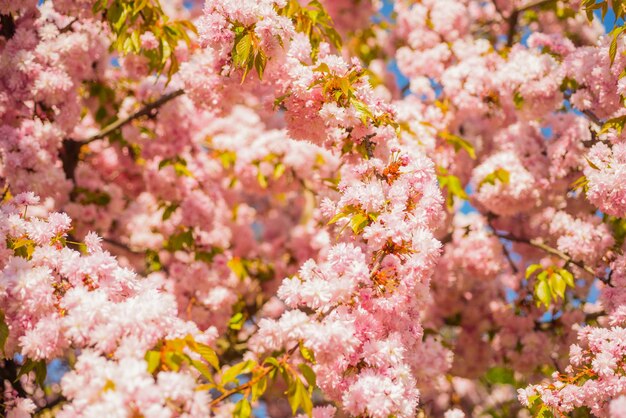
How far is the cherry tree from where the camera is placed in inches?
99.8

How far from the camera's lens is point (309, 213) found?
25.4 feet

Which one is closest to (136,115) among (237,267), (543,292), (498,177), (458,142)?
(237,267)

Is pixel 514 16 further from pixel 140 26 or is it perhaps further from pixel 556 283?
pixel 140 26

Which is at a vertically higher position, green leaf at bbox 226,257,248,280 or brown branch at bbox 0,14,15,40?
brown branch at bbox 0,14,15,40

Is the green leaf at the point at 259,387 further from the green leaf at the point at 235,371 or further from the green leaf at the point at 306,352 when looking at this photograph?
the green leaf at the point at 306,352

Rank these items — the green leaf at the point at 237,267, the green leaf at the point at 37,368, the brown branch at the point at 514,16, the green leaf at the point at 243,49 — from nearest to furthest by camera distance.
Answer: the green leaf at the point at 37,368 < the green leaf at the point at 243,49 < the brown branch at the point at 514,16 < the green leaf at the point at 237,267

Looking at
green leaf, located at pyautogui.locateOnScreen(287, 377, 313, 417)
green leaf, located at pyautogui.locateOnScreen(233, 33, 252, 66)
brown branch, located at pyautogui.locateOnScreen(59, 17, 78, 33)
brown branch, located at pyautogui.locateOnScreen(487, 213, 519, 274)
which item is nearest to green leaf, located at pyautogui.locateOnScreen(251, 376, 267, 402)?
green leaf, located at pyautogui.locateOnScreen(287, 377, 313, 417)

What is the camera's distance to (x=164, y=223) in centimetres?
570

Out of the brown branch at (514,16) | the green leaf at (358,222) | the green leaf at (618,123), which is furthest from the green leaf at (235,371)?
the brown branch at (514,16)

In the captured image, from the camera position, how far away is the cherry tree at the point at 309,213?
2.54 meters

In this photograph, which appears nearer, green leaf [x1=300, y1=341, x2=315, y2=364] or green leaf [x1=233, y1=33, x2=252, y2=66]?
green leaf [x1=300, y1=341, x2=315, y2=364]

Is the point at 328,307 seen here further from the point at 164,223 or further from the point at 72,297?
the point at 164,223

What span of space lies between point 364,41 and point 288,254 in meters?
2.94

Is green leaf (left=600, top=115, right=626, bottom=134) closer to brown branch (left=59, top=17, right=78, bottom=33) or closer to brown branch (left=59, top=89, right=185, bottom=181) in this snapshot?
brown branch (left=59, top=89, right=185, bottom=181)
